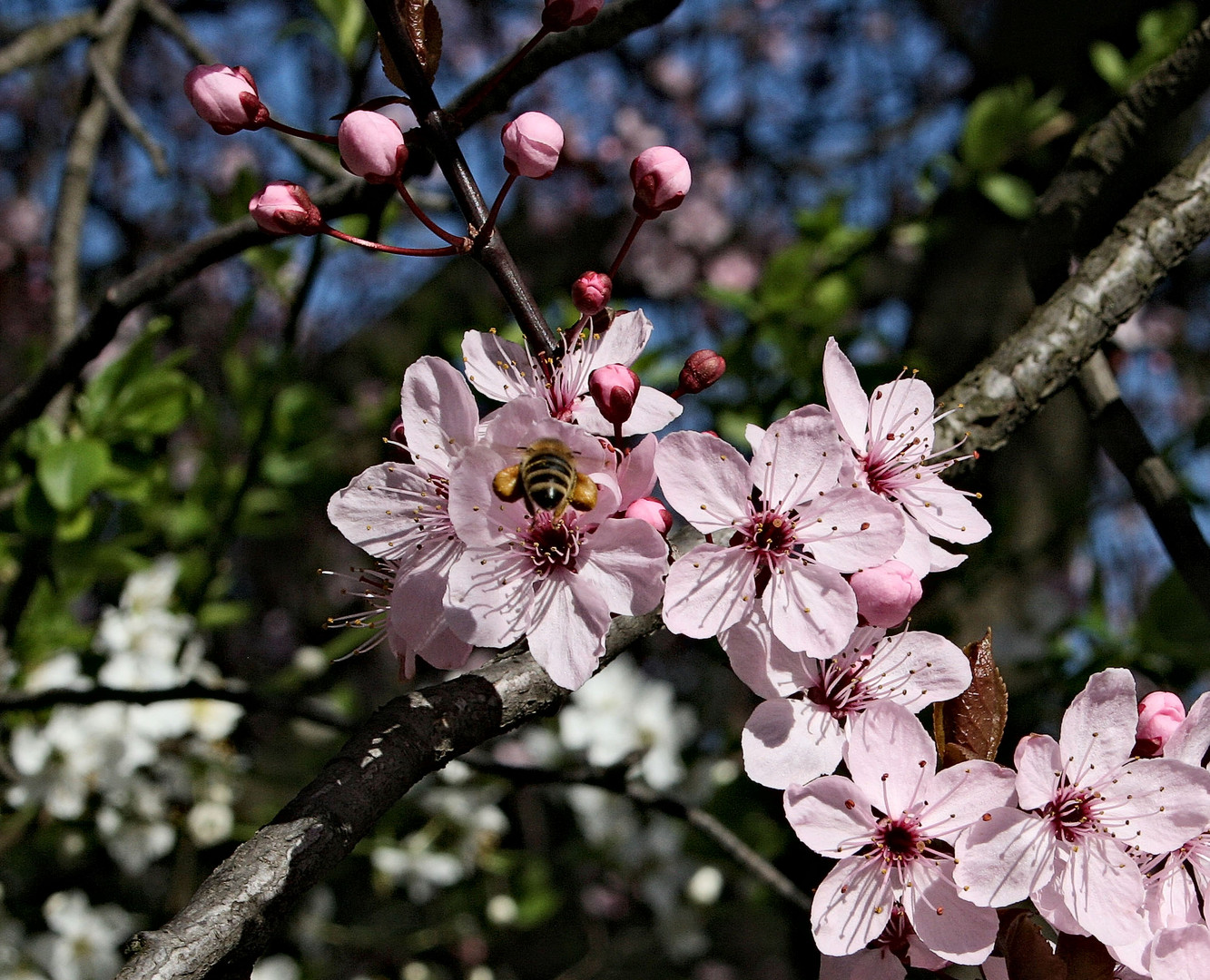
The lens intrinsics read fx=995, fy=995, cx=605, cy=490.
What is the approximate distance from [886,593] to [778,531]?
142 millimetres

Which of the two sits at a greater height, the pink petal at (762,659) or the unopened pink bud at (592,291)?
the unopened pink bud at (592,291)

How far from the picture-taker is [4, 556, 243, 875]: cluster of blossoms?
92.3 inches

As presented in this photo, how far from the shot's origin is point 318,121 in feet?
18.3

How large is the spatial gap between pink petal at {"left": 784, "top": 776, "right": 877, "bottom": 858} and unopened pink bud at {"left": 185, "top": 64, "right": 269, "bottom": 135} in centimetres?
92

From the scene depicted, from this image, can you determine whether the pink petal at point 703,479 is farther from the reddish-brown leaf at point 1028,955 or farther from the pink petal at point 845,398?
the reddish-brown leaf at point 1028,955

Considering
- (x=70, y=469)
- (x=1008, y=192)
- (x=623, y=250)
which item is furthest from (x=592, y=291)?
(x=1008, y=192)

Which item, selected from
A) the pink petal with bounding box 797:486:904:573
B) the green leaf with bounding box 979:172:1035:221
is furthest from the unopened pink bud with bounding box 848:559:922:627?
the green leaf with bounding box 979:172:1035:221

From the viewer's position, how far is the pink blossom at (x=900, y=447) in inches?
44.4

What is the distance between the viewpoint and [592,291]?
1.05 metres

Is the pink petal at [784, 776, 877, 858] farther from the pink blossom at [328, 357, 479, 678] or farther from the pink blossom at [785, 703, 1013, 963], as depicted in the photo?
the pink blossom at [328, 357, 479, 678]

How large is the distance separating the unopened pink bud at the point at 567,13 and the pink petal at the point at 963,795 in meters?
0.88

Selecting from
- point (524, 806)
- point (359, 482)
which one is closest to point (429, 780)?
point (524, 806)

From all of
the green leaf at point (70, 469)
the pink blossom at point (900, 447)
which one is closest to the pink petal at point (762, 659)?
the pink blossom at point (900, 447)

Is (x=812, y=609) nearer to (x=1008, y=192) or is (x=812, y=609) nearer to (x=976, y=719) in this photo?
(x=976, y=719)
